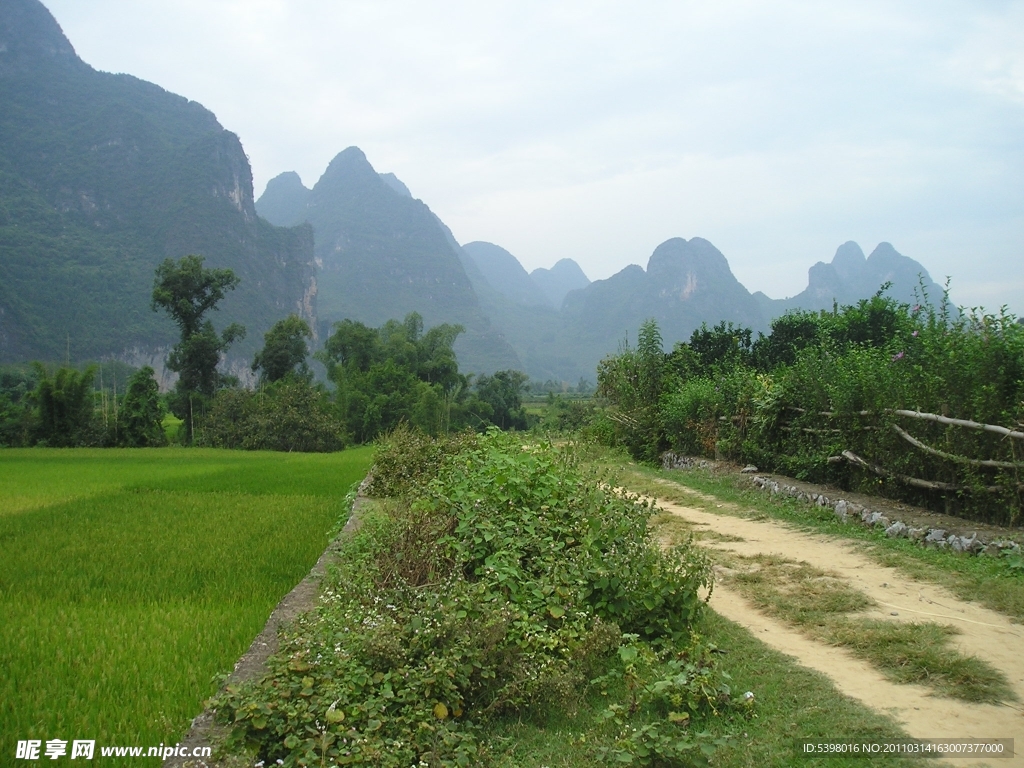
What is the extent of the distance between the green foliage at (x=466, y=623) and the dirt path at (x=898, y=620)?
727mm

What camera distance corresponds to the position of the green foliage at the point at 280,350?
3378 cm

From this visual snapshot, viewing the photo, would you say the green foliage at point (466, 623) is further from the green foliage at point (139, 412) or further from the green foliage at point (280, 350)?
the green foliage at point (280, 350)

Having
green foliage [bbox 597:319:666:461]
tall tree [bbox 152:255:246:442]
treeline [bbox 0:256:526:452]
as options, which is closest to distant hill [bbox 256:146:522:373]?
treeline [bbox 0:256:526:452]

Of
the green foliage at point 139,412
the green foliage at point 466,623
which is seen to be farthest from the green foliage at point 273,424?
the green foliage at point 466,623

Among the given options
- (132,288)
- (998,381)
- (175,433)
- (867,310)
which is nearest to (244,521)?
(998,381)

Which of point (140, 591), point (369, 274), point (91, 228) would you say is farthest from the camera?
point (369, 274)

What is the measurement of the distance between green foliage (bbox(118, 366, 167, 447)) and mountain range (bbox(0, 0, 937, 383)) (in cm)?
1514

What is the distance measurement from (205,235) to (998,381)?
8405cm

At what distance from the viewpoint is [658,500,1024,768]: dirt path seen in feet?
9.44

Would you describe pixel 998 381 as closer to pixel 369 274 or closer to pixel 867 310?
pixel 867 310

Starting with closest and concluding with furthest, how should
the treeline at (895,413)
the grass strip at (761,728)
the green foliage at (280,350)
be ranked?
1. the grass strip at (761,728)
2. the treeline at (895,413)
3. the green foliage at (280,350)

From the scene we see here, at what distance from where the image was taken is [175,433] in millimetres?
28672

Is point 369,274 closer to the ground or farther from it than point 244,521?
farther from it

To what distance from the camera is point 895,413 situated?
23.5 ft
